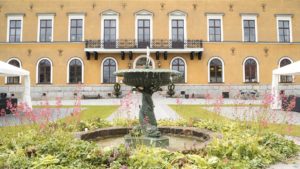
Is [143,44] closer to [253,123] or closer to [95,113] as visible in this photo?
[95,113]

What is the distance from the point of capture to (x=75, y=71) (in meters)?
27.2

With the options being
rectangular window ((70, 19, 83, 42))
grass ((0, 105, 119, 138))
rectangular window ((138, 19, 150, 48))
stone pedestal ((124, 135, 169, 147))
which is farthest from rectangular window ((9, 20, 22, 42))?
stone pedestal ((124, 135, 169, 147))

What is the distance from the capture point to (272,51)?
27906mm

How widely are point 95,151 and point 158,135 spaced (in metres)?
1.94

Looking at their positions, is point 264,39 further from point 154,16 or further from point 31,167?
point 31,167

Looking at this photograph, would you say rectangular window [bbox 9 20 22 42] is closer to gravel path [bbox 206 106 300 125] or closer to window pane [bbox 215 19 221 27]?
window pane [bbox 215 19 221 27]

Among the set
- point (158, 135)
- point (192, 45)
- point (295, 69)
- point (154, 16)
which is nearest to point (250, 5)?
point (192, 45)

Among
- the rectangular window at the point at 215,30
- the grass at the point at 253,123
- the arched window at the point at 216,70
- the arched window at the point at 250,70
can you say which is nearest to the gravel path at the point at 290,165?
→ the grass at the point at 253,123

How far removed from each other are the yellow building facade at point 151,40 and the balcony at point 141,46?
0.09m

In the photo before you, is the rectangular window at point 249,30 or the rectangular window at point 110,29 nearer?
the rectangular window at point 110,29

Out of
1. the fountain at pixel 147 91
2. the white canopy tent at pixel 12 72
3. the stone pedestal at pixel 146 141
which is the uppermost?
the white canopy tent at pixel 12 72

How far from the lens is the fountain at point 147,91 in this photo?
6.08m

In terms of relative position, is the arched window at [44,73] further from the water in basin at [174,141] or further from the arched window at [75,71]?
the water in basin at [174,141]

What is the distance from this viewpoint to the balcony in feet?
87.2
